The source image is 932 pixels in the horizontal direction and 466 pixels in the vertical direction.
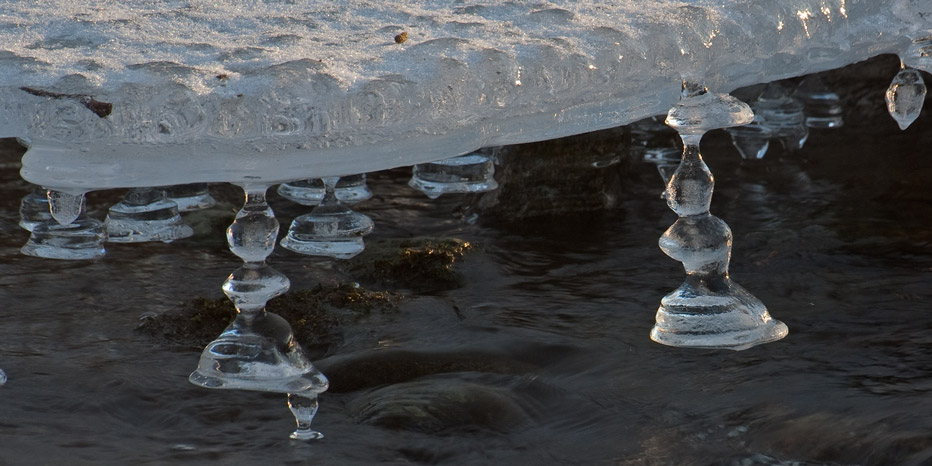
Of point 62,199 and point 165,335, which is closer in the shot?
→ point 62,199

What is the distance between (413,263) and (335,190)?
1.71 ft

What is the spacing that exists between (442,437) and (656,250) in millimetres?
1609

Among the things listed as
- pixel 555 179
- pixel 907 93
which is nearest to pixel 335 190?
pixel 555 179

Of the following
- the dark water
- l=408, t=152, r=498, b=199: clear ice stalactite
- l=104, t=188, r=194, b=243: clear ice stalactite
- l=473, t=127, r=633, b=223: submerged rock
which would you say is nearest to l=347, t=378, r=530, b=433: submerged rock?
the dark water

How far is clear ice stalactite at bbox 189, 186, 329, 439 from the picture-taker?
5.56 ft

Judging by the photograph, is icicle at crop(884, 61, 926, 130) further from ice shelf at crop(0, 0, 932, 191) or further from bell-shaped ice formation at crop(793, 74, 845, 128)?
bell-shaped ice formation at crop(793, 74, 845, 128)

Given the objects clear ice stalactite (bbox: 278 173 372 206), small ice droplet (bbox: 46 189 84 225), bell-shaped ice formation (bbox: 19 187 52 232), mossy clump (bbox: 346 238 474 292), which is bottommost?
mossy clump (bbox: 346 238 474 292)

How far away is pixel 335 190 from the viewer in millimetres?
3615

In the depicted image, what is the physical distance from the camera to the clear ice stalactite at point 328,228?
3.07 m

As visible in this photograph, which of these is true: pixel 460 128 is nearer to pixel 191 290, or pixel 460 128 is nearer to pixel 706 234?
pixel 706 234

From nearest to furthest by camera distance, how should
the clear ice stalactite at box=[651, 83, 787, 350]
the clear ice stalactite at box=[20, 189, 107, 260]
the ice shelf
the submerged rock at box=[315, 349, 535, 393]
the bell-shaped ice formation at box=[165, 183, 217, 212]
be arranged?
the ice shelf < the clear ice stalactite at box=[651, 83, 787, 350] < the clear ice stalactite at box=[20, 189, 107, 260] < the submerged rock at box=[315, 349, 535, 393] < the bell-shaped ice formation at box=[165, 183, 217, 212]

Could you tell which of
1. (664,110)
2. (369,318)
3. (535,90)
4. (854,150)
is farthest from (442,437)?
(854,150)

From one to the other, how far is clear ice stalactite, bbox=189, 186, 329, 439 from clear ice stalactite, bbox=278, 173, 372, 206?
1.82m

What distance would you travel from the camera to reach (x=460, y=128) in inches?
54.3
